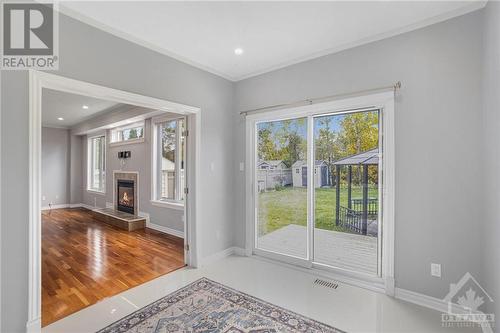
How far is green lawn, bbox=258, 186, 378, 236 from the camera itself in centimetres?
308

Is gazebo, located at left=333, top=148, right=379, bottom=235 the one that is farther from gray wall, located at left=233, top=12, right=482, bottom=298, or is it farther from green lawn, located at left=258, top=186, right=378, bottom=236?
gray wall, located at left=233, top=12, right=482, bottom=298

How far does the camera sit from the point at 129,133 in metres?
6.30

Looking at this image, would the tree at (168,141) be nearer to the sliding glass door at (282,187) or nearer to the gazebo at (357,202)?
the sliding glass door at (282,187)

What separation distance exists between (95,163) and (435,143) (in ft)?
30.0

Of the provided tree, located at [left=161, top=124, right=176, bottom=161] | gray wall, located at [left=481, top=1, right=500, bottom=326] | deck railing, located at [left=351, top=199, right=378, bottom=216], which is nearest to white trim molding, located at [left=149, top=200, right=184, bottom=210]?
tree, located at [left=161, top=124, right=176, bottom=161]

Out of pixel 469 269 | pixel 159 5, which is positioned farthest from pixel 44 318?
pixel 469 269

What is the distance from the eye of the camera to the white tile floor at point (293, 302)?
2074 mm

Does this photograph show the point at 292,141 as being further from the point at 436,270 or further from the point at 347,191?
the point at 436,270

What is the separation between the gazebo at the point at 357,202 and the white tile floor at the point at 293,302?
2.43 feet

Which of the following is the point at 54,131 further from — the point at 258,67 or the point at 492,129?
the point at 492,129

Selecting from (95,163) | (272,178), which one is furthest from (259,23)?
(95,163)

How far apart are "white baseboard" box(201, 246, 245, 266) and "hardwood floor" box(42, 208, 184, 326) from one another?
35cm

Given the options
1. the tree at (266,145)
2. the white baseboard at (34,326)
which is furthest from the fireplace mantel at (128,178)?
the white baseboard at (34,326)

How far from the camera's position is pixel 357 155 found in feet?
9.41
